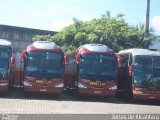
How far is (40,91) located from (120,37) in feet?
54.6

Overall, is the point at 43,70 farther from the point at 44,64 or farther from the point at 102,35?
the point at 102,35

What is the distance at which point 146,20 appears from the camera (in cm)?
3206

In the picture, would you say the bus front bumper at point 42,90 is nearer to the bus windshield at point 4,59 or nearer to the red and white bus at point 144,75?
the bus windshield at point 4,59

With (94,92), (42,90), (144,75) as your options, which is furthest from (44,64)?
(144,75)

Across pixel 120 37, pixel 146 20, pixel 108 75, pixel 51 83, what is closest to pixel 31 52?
pixel 51 83

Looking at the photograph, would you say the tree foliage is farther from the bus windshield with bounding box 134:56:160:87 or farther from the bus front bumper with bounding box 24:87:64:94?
the bus front bumper with bounding box 24:87:64:94

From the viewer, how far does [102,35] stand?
37.7 m

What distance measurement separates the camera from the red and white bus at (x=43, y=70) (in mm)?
22516

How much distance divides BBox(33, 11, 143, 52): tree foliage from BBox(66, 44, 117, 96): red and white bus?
1357cm

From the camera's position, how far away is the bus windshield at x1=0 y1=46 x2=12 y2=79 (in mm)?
22359

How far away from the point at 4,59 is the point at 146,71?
7836 mm

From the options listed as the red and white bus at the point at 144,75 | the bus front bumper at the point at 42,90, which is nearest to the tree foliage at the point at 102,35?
the red and white bus at the point at 144,75

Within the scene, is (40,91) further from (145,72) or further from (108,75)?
(145,72)

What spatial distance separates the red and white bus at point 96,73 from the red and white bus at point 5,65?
151 inches
